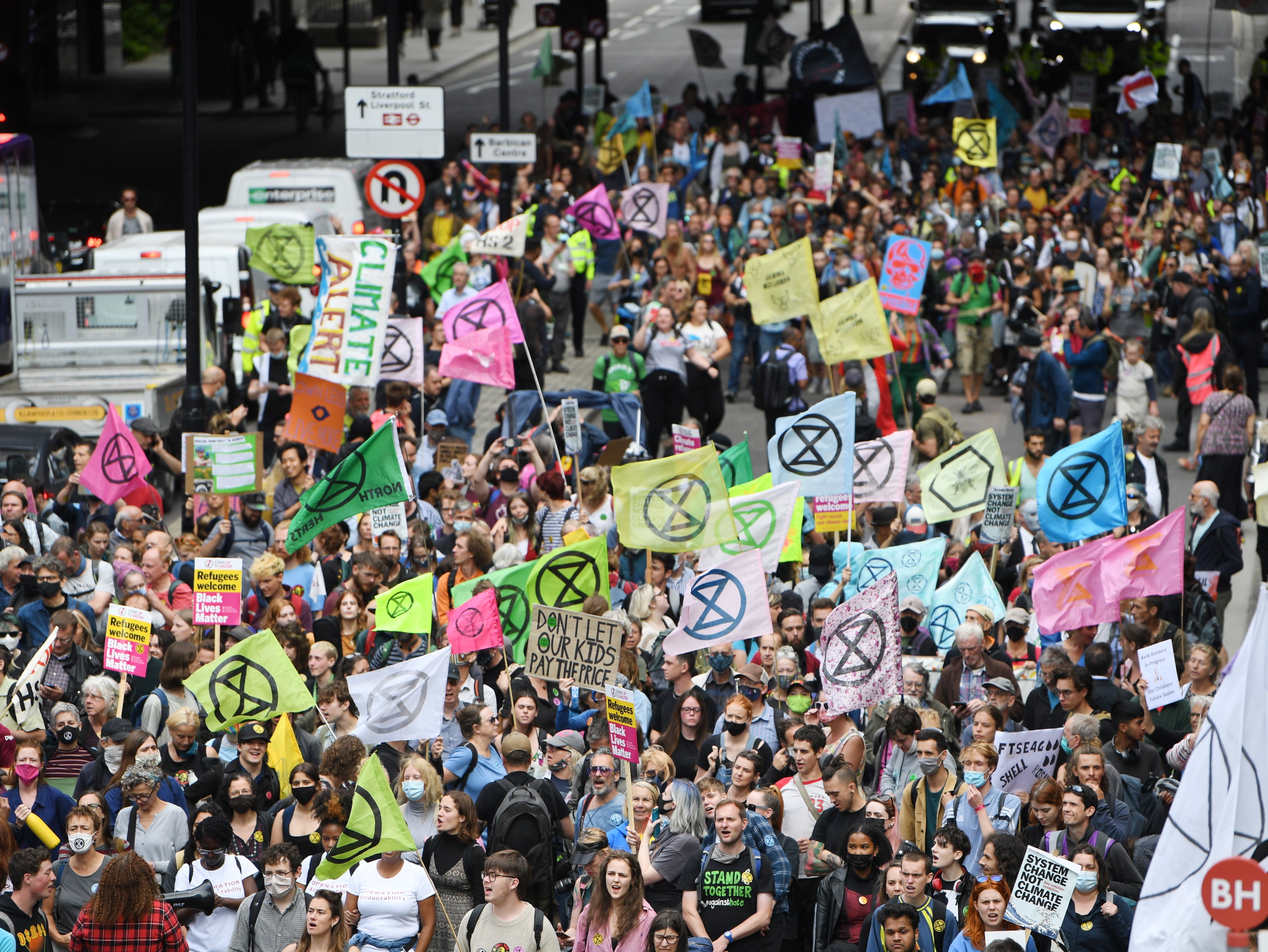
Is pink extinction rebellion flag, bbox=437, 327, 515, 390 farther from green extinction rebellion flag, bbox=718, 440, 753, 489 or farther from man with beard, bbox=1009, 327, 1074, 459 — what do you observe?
man with beard, bbox=1009, 327, 1074, 459

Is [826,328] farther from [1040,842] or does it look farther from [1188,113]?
[1188,113]

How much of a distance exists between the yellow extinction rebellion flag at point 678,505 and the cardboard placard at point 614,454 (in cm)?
300

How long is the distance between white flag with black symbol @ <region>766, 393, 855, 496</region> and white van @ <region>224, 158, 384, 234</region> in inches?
470

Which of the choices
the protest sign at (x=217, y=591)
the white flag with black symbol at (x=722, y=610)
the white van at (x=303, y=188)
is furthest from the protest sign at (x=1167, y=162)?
the protest sign at (x=217, y=591)

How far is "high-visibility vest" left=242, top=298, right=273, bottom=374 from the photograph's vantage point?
19.0 meters

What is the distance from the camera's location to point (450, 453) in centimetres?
1645

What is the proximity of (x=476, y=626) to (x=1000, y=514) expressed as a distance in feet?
12.7

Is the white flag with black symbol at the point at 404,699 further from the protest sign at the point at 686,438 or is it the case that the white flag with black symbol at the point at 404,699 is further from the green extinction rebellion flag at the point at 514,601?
the protest sign at the point at 686,438

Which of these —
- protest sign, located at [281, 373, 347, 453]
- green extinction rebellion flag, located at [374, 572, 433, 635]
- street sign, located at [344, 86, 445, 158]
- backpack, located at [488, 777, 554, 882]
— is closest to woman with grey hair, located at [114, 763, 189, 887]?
backpack, located at [488, 777, 554, 882]

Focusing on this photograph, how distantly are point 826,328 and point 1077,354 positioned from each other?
9.01 feet

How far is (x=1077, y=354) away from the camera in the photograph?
18.6 m

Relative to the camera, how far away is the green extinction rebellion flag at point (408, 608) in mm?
12148

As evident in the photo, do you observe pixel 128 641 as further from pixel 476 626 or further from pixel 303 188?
pixel 303 188

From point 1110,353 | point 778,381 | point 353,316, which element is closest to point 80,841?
point 353,316
